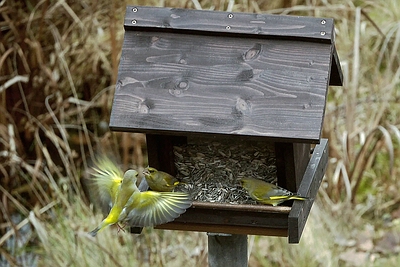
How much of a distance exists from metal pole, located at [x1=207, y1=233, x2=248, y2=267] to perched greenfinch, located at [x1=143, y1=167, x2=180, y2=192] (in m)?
0.24

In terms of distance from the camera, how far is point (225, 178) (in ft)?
8.19

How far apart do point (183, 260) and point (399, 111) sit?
2.24m

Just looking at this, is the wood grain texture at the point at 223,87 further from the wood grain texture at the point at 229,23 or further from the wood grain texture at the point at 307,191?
the wood grain texture at the point at 307,191

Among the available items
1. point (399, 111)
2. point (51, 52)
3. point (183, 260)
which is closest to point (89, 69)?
point (51, 52)

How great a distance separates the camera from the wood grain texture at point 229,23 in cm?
227

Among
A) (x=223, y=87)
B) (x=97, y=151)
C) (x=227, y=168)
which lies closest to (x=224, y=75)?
(x=223, y=87)

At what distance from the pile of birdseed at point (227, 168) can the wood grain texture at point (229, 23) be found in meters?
0.38

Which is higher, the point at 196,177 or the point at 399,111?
the point at 196,177

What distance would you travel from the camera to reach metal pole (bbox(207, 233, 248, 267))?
2531mm

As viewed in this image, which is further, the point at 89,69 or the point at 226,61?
the point at 89,69

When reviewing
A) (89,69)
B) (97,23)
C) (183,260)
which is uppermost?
(97,23)

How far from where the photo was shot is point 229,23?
2330mm

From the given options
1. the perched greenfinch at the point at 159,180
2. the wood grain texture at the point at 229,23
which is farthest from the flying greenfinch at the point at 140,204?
the wood grain texture at the point at 229,23

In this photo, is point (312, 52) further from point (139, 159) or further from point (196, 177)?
point (139, 159)
